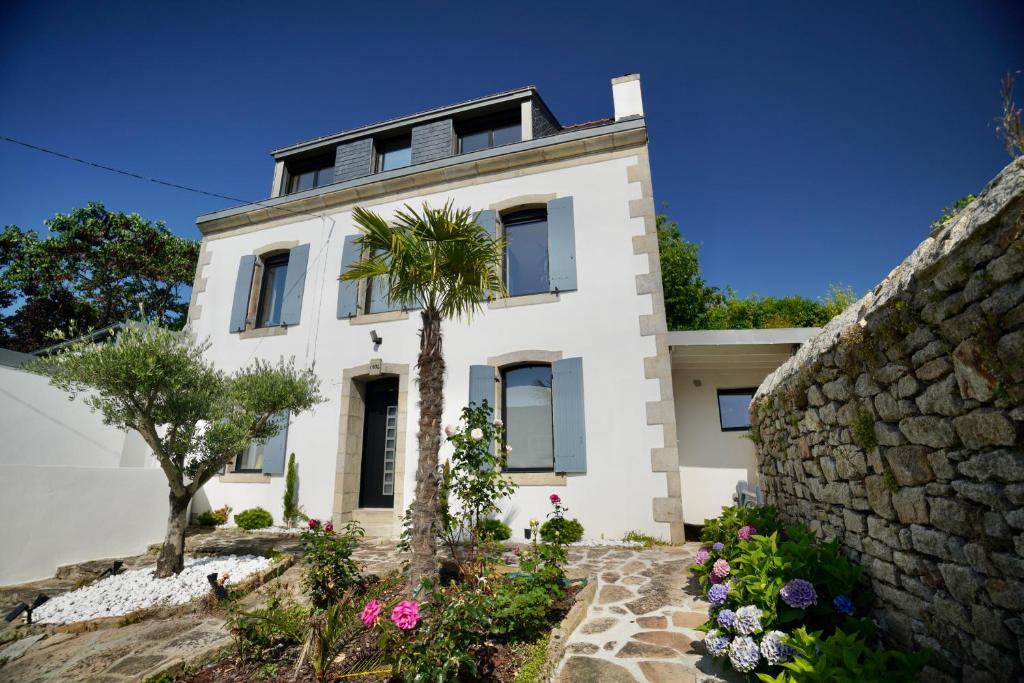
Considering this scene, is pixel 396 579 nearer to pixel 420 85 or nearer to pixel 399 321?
pixel 399 321

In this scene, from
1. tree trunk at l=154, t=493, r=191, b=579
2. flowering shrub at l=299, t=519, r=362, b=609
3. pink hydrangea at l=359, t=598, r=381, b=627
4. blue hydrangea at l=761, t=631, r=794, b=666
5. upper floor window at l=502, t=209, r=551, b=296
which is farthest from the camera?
upper floor window at l=502, t=209, r=551, b=296

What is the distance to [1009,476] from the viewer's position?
5.17ft

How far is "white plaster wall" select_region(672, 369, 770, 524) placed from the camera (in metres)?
8.24

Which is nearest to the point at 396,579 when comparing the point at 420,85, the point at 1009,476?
the point at 1009,476

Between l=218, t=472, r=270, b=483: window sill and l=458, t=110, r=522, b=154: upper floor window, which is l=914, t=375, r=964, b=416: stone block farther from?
l=218, t=472, r=270, b=483: window sill

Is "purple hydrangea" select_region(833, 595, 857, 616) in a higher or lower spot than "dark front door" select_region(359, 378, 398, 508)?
lower

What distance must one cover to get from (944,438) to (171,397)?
263 inches

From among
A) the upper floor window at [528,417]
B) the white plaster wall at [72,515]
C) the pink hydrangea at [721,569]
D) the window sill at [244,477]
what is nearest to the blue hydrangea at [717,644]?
the pink hydrangea at [721,569]

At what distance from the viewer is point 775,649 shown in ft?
7.44

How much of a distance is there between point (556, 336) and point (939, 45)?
19.6 ft

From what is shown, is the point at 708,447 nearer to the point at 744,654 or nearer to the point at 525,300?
the point at 525,300

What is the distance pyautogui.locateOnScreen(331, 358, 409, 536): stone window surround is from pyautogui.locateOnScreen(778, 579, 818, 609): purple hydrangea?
602 centimetres

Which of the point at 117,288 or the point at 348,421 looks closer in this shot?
the point at 348,421

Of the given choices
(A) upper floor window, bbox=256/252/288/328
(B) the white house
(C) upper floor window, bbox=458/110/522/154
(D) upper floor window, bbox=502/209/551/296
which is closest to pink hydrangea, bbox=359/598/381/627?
(B) the white house
